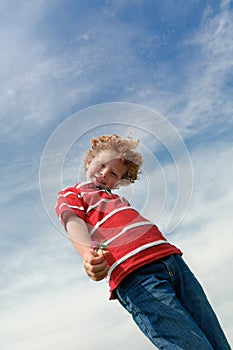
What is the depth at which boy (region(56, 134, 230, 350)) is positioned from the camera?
3316mm

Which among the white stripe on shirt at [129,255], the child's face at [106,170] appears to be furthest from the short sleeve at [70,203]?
the white stripe on shirt at [129,255]

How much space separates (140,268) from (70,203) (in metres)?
0.77

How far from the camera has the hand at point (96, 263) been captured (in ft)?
10.6

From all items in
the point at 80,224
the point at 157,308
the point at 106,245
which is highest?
the point at 80,224

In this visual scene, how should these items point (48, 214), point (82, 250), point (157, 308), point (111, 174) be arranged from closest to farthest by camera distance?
point (157, 308) < point (82, 250) < point (48, 214) < point (111, 174)

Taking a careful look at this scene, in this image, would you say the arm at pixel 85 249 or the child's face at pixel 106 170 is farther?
the child's face at pixel 106 170

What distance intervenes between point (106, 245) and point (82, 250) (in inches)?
6.9

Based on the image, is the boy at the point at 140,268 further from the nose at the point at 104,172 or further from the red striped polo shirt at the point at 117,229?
the nose at the point at 104,172

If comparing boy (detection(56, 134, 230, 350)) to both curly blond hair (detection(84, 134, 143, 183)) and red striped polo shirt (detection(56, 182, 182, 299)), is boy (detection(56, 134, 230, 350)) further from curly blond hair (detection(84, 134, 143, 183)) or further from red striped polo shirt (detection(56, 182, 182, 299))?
curly blond hair (detection(84, 134, 143, 183))

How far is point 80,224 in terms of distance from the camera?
371 centimetres

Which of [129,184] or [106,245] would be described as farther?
[129,184]

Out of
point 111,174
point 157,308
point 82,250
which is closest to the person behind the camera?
point 157,308

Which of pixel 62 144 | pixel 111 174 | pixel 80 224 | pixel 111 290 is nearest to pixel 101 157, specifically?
pixel 111 174

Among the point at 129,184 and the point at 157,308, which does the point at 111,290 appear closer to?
the point at 157,308
